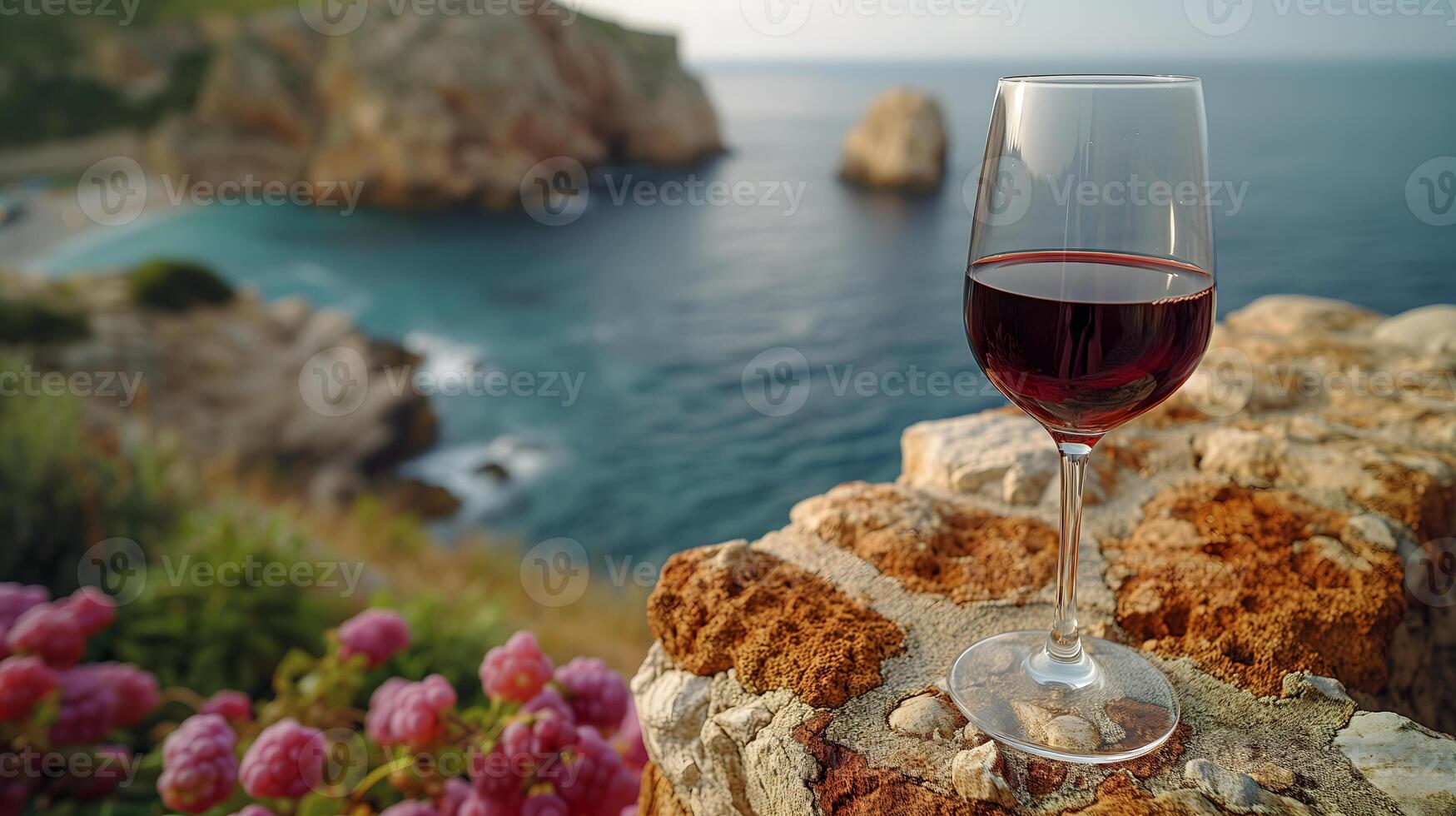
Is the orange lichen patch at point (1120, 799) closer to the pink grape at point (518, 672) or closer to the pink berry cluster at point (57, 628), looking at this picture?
the pink grape at point (518, 672)

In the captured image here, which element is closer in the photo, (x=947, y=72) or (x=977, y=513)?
(x=977, y=513)

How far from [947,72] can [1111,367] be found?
6.36 m

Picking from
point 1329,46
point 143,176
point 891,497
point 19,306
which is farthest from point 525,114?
point 891,497

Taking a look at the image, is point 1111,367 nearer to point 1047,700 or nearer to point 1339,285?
point 1047,700

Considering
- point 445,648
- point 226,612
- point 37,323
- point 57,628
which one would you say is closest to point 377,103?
point 37,323

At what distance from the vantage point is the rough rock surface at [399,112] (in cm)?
727

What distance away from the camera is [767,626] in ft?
2.79


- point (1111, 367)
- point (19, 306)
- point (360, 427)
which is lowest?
point (360, 427)

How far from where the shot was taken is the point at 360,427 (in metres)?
5.93

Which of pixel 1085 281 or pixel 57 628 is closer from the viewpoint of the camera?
pixel 1085 281

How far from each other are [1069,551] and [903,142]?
639 centimetres

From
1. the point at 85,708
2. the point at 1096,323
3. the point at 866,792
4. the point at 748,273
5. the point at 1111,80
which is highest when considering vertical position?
the point at 1111,80

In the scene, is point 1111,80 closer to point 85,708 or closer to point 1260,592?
point 1260,592

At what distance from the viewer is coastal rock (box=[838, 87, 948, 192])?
6711mm
